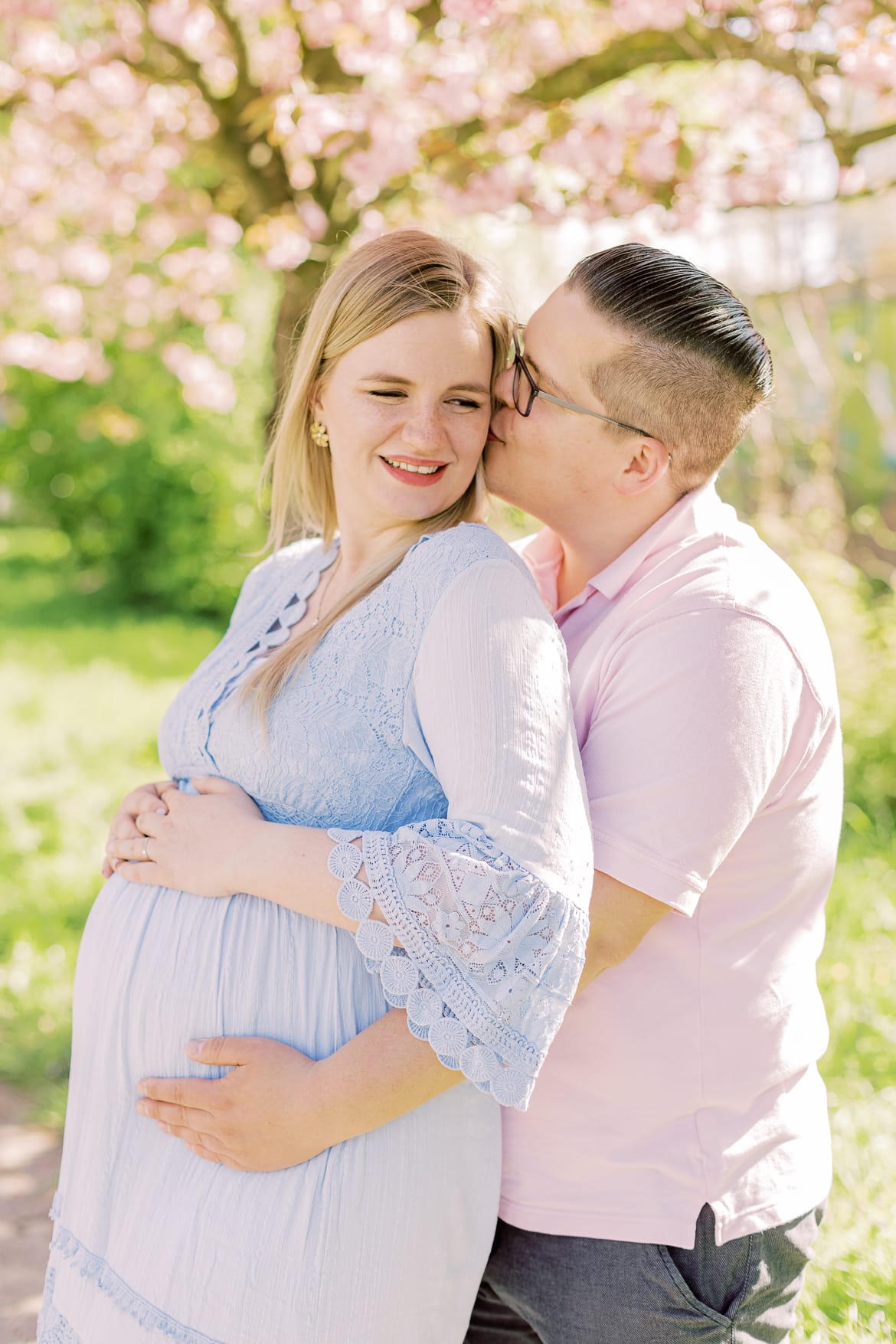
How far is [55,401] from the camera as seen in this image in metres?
14.7

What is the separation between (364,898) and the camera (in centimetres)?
152

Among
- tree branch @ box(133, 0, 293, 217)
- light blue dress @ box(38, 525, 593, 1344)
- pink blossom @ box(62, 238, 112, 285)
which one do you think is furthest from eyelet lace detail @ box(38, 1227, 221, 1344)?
pink blossom @ box(62, 238, 112, 285)

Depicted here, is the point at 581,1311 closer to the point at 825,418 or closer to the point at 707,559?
the point at 707,559

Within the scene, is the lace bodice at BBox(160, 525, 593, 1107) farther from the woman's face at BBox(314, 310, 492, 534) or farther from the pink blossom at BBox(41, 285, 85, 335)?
the pink blossom at BBox(41, 285, 85, 335)

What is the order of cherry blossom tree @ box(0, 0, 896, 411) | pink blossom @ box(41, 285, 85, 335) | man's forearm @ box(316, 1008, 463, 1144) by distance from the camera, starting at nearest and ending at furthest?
1. man's forearm @ box(316, 1008, 463, 1144)
2. cherry blossom tree @ box(0, 0, 896, 411)
3. pink blossom @ box(41, 285, 85, 335)

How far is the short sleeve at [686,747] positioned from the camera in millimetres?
1589

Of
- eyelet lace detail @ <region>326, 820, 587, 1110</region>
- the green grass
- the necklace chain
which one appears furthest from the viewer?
the green grass

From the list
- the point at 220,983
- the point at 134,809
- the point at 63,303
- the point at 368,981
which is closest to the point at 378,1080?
the point at 368,981

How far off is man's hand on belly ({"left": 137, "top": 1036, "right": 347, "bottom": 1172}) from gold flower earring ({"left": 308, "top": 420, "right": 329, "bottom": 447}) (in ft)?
3.75

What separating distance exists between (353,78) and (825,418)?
569cm

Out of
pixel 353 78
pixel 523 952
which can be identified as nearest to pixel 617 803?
pixel 523 952

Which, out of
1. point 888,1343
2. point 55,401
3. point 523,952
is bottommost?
point 55,401

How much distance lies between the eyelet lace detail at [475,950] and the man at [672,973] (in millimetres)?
117

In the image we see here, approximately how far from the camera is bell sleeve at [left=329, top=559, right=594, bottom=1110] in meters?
1.46
